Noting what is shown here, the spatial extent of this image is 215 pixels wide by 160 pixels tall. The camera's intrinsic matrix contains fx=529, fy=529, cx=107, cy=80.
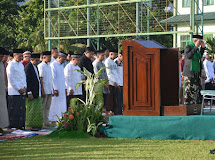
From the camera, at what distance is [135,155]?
706 cm

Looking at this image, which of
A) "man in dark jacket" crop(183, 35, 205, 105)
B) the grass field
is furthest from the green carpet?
"man in dark jacket" crop(183, 35, 205, 105)

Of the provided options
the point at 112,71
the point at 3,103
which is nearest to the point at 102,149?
the point at 3,103

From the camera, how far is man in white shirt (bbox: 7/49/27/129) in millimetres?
10633

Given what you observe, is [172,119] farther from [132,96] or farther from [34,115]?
[34,115]

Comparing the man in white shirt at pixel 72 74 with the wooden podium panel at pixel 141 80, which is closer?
the wooden podium panel at pixel 141 80

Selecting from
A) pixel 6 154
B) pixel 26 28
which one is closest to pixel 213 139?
pixel 6 154

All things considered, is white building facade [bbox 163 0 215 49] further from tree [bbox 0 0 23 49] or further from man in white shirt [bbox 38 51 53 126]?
man in white shirt [bbox 38 51 53 126]

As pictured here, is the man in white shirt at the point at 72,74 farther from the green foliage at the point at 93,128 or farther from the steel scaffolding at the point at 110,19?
the steel scaffolding at the point at 110,19

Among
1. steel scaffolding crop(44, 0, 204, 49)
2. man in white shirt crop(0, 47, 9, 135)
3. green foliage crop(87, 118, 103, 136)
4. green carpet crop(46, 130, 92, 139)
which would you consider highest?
steel scaffolding crop(44, 0, 204, 49)

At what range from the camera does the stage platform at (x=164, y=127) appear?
8.49 metres

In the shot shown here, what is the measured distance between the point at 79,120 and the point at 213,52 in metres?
17.0

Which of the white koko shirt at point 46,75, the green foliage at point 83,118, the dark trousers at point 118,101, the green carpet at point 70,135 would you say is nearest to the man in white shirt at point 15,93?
the white koko shirt at point 46,75

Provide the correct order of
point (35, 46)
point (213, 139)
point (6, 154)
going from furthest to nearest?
point (35, 46) < point (213, 139) < point (6, 154)

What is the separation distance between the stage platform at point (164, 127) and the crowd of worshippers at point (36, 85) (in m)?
1.21
